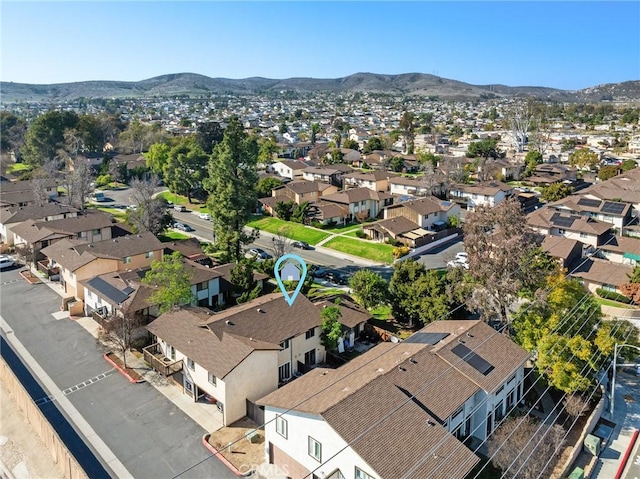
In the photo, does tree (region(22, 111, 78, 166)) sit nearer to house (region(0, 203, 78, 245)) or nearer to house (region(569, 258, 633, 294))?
house (region(0, 203, 78, 245))

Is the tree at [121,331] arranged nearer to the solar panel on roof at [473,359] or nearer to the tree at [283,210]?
the solar panel on roof at [473,359]

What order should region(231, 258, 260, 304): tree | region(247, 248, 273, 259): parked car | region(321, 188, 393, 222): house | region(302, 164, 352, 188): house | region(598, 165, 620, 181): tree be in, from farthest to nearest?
1. region(598, 165, 620, 181): tree
2. region(302, 164, 352, 188): house
3. region(321, 188, 393, 222): house
4. region(247, 248, 273, 259): parked car
5. region(231, 258, 260, 304): tree

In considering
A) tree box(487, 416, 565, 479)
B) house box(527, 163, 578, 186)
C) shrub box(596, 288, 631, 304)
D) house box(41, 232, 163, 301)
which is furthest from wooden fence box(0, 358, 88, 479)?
house box(527, 163, 578, 186)

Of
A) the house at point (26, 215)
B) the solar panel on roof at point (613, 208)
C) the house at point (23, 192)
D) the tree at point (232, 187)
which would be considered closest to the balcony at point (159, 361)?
the tree at point (232, 187)

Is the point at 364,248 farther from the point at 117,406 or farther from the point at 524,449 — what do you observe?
the point at 524,449

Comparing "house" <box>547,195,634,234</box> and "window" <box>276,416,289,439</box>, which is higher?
"house" <box>547,195,634,234</box>

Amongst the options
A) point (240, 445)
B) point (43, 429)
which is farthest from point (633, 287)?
point (43, 429)
